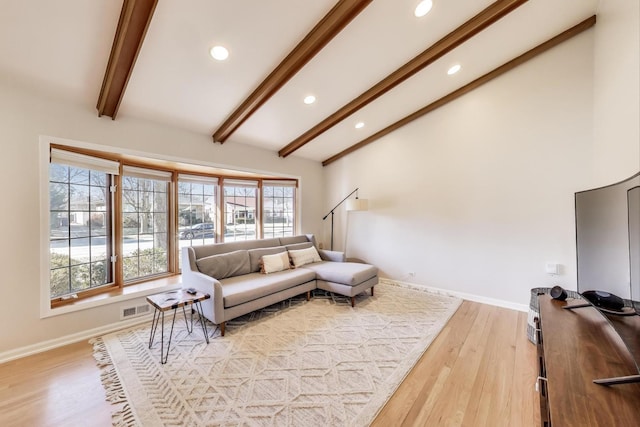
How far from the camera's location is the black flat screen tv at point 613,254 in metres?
1.18

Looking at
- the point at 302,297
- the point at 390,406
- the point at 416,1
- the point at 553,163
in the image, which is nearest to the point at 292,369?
the point at 390,406

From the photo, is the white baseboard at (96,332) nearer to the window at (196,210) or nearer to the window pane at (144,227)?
the window pane at (144,227)

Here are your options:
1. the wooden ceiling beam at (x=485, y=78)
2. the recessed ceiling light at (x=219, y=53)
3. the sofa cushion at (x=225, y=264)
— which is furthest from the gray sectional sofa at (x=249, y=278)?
the wooden ceiling beam at (x=485, y=78)

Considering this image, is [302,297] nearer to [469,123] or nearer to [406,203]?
[406,203]

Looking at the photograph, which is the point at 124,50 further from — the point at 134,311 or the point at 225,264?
the point at 134,311

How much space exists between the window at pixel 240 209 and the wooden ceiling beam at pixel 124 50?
2.04 meters

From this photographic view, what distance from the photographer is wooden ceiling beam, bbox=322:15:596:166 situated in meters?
2.83

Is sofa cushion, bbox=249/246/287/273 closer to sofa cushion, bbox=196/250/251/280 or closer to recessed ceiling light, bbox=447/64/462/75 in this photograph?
sofa cushion, bbox=196/250/251/280

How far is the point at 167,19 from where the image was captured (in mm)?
1929

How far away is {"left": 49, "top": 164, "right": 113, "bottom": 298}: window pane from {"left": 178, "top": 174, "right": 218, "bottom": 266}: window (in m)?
0.96

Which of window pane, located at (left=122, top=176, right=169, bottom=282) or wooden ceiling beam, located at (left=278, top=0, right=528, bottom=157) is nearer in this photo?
Result: wooden ceiling beam, located at (left=278, top=0, right=528, bottom=157)

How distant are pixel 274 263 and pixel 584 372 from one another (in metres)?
3.10

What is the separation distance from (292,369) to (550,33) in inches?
176

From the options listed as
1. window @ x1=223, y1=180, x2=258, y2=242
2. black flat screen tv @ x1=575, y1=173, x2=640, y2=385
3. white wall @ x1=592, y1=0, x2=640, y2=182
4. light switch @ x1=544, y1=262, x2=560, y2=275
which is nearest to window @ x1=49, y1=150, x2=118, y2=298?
window @ x1=223, y1=180, x2=258, y2=242
